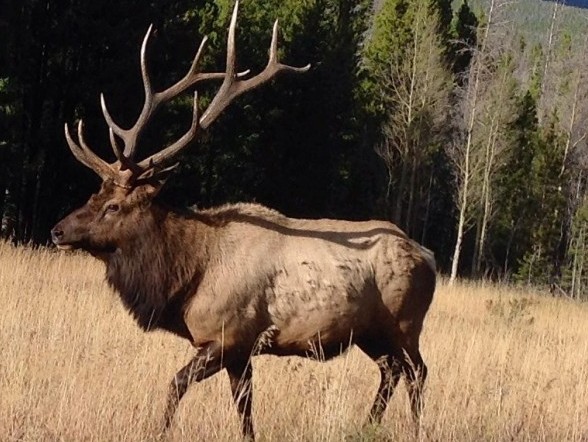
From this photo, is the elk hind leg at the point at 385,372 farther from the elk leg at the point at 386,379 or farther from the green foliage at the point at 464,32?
the green foliage at the point at 464,32

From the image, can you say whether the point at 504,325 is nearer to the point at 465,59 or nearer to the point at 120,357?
the point at 120,357

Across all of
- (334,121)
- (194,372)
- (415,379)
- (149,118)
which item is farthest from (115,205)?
(334,121)

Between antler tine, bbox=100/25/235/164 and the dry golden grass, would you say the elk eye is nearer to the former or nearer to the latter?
antler tine, bbox=100/25/235/164

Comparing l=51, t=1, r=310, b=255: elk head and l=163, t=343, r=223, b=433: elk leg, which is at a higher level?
l=51, t=1, r=310, b=255: elk head

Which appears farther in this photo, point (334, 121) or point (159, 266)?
point (334, 121)

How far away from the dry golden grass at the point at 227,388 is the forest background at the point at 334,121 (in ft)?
35.5

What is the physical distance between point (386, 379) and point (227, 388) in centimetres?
106

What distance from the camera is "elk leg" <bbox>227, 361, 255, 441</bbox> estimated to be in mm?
5812

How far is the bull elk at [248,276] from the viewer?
590cm

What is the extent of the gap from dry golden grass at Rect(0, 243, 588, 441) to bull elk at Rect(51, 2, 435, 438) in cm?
32

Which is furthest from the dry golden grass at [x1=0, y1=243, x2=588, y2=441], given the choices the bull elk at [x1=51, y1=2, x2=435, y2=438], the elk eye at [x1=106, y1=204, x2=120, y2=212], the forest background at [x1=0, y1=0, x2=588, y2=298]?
the forest background at [x1=0, y1=0, x2=588, y2=298]

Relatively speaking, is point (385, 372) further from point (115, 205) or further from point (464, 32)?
point (464, 32)

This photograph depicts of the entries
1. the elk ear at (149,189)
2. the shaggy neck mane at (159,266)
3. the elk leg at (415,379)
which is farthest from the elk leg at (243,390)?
the elk ear at (149,189)

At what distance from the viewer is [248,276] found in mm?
5980
